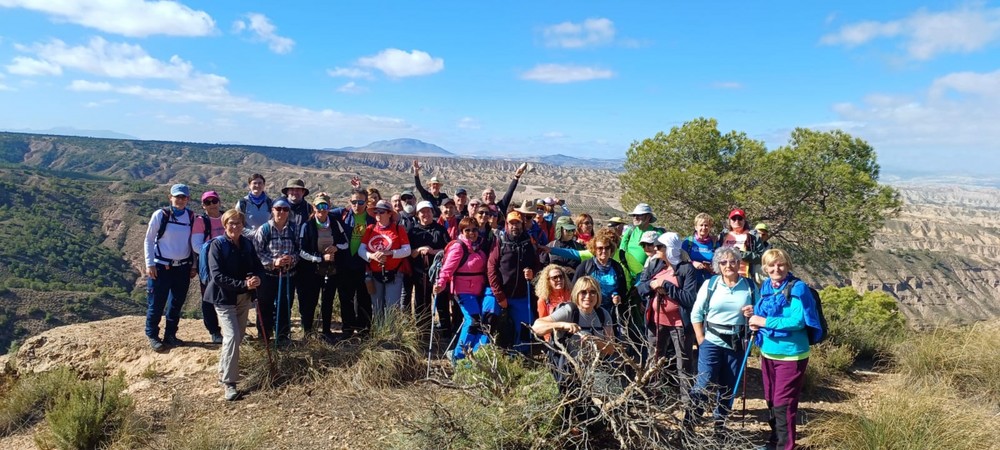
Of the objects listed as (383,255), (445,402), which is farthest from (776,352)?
(383,255)

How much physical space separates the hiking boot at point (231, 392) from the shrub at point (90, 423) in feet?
2.39

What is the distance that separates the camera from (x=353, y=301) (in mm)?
6398

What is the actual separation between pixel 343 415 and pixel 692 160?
15.6 m

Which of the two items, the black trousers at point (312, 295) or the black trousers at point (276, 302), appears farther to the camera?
the black trousers at point (312, 295)

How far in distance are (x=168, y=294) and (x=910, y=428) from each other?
7.50 m

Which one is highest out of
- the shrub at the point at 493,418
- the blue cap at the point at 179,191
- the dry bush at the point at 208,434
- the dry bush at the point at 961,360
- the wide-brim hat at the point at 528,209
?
the blue cap at the point at 179,191

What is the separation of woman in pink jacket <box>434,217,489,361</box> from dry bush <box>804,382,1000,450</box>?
319cm

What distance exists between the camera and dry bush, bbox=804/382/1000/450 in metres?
3.78

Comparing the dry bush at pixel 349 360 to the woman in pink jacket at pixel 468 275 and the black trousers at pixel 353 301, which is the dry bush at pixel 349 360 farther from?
the woman in pink jacket at pixel 468 275

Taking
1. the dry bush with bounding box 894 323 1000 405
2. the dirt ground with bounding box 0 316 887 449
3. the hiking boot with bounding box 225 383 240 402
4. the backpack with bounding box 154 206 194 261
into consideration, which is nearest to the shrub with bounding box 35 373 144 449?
the dirt ground with bounding box 0 316 887 449

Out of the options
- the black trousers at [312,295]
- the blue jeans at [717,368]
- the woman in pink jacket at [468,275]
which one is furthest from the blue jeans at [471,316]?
the blue jeans at [717,368]

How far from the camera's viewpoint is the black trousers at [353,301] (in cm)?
618

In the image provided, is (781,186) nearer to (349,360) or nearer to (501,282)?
(501,282)

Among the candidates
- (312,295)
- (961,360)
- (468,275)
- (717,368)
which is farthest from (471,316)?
(961,360)
